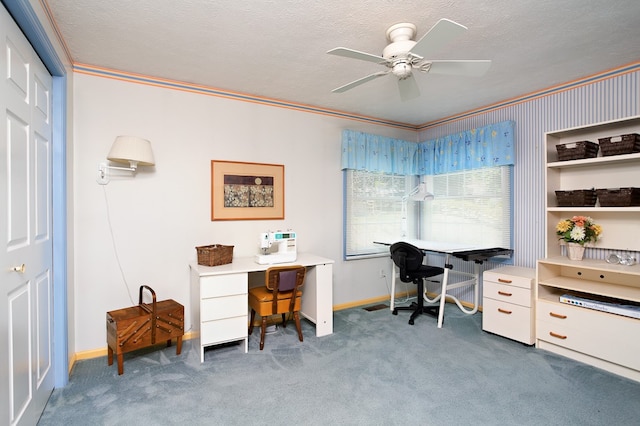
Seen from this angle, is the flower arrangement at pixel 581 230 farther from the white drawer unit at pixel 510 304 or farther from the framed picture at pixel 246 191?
the framed picture at pixel 246 191

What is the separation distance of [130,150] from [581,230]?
3648 millimetres

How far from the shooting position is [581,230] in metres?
2.62

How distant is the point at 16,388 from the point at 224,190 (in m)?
2.04

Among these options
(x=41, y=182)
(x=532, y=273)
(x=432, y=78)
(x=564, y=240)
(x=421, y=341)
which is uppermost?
(x=432, y=78)

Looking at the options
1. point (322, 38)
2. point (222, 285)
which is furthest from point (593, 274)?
point (222, 285)

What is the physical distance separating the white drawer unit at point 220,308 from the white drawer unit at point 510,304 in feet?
7.46

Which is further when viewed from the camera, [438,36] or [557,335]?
[557,335]

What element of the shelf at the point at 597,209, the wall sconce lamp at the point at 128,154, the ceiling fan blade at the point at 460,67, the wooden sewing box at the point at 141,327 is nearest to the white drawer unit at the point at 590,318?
the shelf at the point at 597,209

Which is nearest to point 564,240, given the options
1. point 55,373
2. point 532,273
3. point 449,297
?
point 532,273

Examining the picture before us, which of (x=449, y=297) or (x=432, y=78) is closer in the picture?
(x=432, y=78)

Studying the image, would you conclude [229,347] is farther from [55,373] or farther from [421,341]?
[421,341]

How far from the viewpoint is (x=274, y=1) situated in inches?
72.1

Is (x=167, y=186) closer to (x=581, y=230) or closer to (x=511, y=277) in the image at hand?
(x=511, y=277)

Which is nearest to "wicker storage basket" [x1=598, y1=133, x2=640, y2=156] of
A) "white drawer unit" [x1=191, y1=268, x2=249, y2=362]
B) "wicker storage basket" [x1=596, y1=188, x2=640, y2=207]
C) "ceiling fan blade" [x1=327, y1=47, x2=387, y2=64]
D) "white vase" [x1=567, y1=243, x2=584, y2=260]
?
"wicker storage basket" [x1=596, y1=188, x2=640, y2=207]
